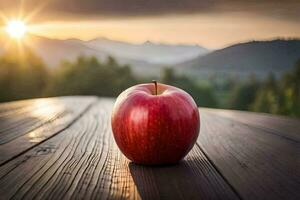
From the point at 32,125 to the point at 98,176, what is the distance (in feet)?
3.10

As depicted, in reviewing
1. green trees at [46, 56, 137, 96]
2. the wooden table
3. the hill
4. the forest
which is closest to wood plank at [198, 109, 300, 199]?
the wooden table

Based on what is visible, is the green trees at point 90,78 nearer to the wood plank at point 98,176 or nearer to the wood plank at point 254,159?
the wood plank at point 254,159

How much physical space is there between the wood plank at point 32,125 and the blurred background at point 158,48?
2.47 feet

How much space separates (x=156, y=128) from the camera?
128 cm

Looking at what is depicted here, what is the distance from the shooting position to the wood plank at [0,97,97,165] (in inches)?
57.3

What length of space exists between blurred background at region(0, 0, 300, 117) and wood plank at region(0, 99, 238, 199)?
1.75 metres

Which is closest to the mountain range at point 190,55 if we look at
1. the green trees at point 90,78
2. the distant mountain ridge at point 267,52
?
the distant mountain ridge at point 267,52

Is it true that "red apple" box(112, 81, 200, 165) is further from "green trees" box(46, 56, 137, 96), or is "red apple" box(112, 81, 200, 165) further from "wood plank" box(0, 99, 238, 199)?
"green trees" box(46, 56, 137, 96)

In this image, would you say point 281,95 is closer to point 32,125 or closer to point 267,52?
point 267,52

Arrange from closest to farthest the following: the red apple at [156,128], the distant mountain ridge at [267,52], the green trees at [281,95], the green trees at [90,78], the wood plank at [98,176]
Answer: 1. the wood plank at [98,176]
2. the red apple at [156,128]
3. the distant mountain ridge at [267,52]
4. the green trees at [281,95]
5. the green trees at [90,78]

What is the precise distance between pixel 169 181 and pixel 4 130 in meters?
0.93

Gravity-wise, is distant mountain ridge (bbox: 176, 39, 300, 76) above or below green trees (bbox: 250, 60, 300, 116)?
above

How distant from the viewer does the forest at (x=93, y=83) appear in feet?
26.6

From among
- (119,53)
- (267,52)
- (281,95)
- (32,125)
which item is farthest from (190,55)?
(32,125)
